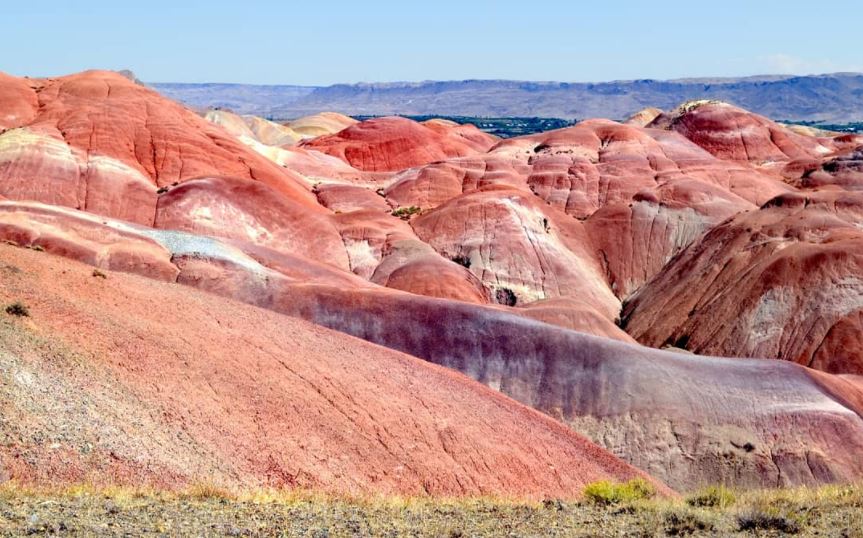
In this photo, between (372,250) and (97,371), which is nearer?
(97,371)

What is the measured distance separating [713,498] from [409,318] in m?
21.1

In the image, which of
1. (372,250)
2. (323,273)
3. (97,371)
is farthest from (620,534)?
(372,250)

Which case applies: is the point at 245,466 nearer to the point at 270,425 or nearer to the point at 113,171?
the point at 270,425

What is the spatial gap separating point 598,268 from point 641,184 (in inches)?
688

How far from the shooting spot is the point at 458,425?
2261cm

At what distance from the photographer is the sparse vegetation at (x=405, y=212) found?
73375mm

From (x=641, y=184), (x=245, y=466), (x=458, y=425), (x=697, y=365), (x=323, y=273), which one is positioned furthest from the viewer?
(x=641, y=184)

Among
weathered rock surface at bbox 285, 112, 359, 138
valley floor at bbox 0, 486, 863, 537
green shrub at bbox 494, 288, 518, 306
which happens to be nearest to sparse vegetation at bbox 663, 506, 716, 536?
valley floor at bbox 0, 486, 863, 537

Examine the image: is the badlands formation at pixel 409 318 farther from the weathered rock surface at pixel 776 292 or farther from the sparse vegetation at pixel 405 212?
the sparse vegetation at pixel 405 212

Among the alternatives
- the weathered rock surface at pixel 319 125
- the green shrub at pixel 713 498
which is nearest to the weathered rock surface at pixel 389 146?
the weathered rock surface at pixel 319 125

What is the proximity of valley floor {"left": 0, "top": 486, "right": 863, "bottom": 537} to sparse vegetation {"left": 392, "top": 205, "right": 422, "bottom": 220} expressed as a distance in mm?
59305

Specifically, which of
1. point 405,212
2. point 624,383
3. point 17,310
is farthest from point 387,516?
point 405,212

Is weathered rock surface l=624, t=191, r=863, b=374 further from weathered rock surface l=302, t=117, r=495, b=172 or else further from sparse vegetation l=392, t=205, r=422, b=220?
weathered rock surface l=302, t=117, r=495, b=172

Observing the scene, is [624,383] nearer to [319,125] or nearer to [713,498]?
[713,498]
